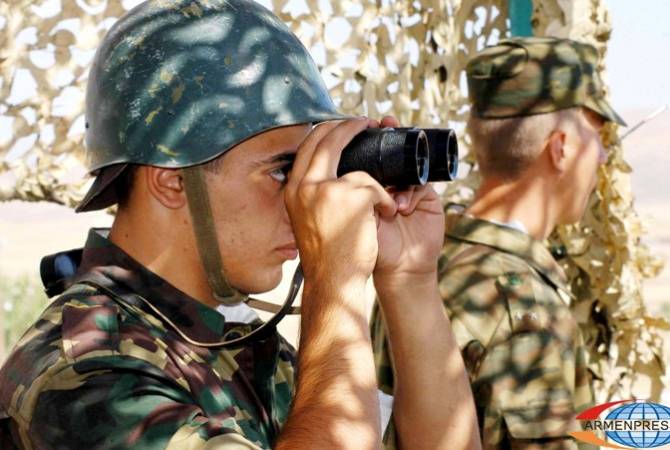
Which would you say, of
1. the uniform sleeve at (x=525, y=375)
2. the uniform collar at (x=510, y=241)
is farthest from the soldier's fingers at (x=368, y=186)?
the uniform collar at (x=510, y=241)

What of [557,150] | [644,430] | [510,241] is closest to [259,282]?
[510,241]

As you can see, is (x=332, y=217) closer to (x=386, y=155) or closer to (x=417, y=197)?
(x=386, y=155)

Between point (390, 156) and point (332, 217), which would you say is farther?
point (390, 156)

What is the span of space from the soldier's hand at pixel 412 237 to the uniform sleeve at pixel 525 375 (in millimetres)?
698

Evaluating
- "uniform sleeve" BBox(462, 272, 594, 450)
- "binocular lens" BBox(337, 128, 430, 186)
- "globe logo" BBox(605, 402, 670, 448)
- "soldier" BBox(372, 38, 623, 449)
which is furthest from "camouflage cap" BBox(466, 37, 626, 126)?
"binocular lens" BBox(337, 128, 430, 186)

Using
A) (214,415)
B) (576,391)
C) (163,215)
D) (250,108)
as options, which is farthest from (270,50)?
(576,391)

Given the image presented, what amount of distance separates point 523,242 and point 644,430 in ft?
2.07

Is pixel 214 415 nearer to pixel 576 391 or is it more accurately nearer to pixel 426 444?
pixel 426 444

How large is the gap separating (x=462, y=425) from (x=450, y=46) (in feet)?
8.01

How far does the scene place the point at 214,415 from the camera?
180 centimetres

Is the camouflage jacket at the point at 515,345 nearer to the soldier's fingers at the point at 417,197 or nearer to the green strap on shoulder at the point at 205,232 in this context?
the soldier's fingers at the point at 417,197

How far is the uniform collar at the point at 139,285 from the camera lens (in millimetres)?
1884

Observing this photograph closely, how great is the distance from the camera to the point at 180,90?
2.00 m

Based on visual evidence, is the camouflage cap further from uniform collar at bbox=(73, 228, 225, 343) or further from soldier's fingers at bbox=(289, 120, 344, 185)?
uniform collar at bbox=(73, 228, 225, 343)
